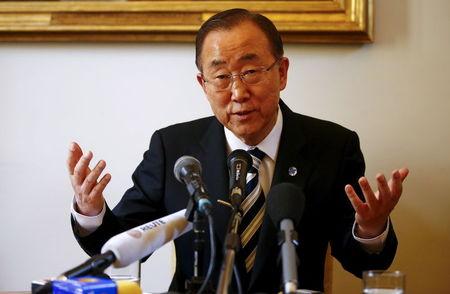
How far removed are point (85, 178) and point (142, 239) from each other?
583 millimetres

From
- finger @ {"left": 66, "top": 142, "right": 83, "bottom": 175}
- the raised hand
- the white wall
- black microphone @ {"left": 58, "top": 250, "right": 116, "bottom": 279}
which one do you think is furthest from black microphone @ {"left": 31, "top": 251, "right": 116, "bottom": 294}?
the white wall

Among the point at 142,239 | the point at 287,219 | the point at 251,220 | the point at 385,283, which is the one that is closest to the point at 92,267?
the point at 142,239

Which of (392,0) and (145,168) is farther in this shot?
(392,0)

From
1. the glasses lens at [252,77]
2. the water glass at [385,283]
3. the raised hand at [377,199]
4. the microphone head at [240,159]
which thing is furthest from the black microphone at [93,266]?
the glasses lens at [252,77]

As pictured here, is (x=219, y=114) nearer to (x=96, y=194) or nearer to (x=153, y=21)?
(x=96, y=194)

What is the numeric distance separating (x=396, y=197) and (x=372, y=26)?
972 mm

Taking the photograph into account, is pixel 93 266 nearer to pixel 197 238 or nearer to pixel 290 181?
pixel 197 238

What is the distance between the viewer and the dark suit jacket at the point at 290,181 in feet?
7.45

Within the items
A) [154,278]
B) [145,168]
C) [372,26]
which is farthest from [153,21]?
[154,278]

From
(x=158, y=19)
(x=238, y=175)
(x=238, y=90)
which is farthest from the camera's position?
(x=158, y=19)

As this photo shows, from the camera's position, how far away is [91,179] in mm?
2033

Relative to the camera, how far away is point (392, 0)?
2.79m

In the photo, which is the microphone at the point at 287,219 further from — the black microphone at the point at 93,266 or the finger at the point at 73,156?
the finger at the point at 73,156

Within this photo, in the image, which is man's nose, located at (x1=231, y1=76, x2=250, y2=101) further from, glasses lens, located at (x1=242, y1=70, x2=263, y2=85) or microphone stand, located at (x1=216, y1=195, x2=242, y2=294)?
microphone stand, located at (x1=216, y1=195, x2=242, y2=294)
